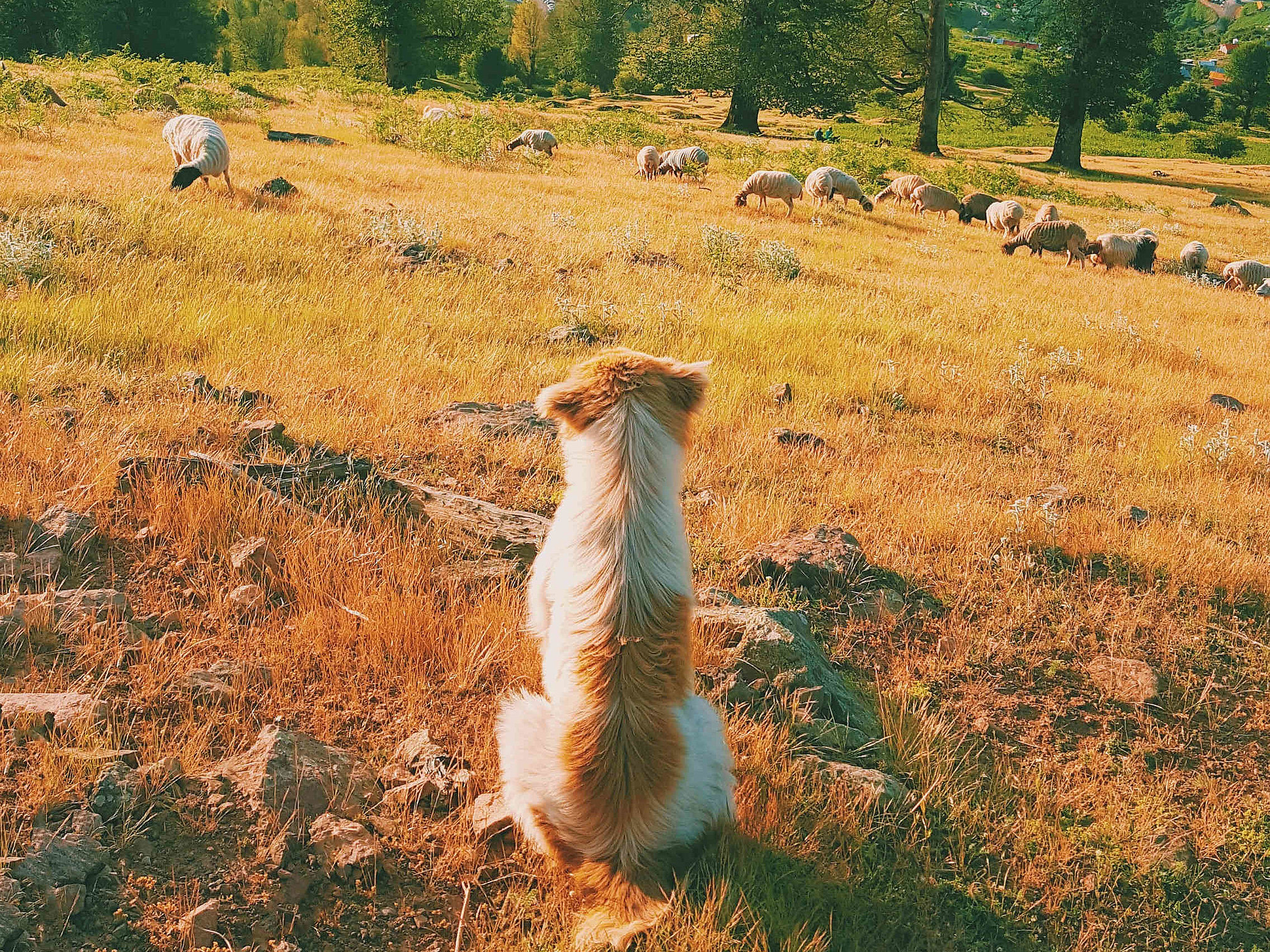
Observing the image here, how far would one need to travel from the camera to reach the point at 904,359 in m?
9.40

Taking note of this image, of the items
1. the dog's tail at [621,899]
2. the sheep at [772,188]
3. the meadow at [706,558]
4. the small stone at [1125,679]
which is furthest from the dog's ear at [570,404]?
the sheep at [772,188]

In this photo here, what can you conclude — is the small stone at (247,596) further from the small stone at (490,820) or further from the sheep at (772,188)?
the sheep at (772,188)

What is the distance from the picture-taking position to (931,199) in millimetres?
24844

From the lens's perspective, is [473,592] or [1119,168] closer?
[473,592]

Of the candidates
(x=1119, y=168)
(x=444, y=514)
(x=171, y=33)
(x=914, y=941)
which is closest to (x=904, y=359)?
(x=444, y=514)

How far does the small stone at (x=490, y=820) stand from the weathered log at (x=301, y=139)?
23.1 metres

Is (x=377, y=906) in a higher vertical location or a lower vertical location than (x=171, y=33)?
lower

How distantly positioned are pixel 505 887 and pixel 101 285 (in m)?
7.37

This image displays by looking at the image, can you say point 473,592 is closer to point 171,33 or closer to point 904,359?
point 904,359

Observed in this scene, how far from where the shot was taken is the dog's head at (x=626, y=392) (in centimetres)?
293

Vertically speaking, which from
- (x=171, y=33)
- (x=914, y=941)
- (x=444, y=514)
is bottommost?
(x=914, y=941)

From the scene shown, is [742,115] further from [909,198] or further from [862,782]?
[862,782]

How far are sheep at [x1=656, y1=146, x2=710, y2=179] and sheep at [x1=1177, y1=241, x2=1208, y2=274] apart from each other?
1339 centimetres

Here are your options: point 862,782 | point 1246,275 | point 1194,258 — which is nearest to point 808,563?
point 862,782
